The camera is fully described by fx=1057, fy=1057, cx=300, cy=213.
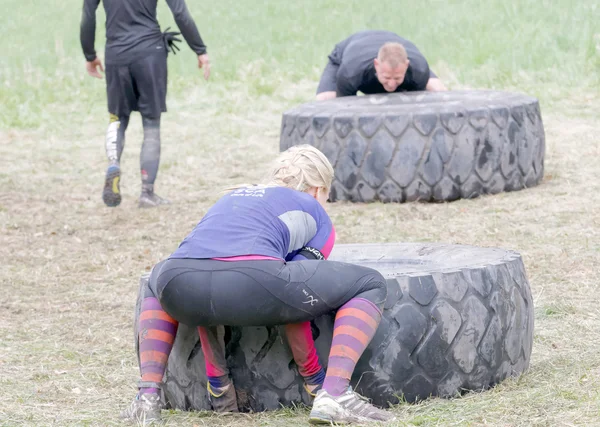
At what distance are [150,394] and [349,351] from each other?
624 millimetres

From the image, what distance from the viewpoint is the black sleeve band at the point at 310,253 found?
3.23 m

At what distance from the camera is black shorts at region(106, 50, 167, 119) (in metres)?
7.28

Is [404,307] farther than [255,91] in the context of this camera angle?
No

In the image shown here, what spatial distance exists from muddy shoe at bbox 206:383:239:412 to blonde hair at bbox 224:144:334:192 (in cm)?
64

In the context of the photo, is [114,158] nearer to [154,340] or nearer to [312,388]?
[154,340]

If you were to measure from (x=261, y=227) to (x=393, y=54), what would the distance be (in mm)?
4849

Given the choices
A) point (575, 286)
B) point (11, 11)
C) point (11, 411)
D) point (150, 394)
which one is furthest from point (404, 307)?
point (11, 11)

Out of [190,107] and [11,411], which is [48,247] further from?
[190,107]

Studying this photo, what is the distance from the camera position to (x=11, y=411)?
3424 millimetres

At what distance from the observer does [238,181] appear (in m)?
8.73

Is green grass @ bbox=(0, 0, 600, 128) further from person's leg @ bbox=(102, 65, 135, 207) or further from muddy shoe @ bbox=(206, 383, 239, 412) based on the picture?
muddy shoe @ bbox=(206, 383, 239, 412)

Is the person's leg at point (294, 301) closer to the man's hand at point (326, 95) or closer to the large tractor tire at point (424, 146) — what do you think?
the large tractor tire at point (424, 146)

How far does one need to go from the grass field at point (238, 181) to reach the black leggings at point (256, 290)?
1.14 ft

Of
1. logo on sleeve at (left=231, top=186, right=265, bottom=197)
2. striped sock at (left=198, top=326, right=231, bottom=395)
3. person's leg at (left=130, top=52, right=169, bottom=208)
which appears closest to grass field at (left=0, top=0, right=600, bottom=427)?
striped sock at (left=198, top=326, right=231, bottom=395)
